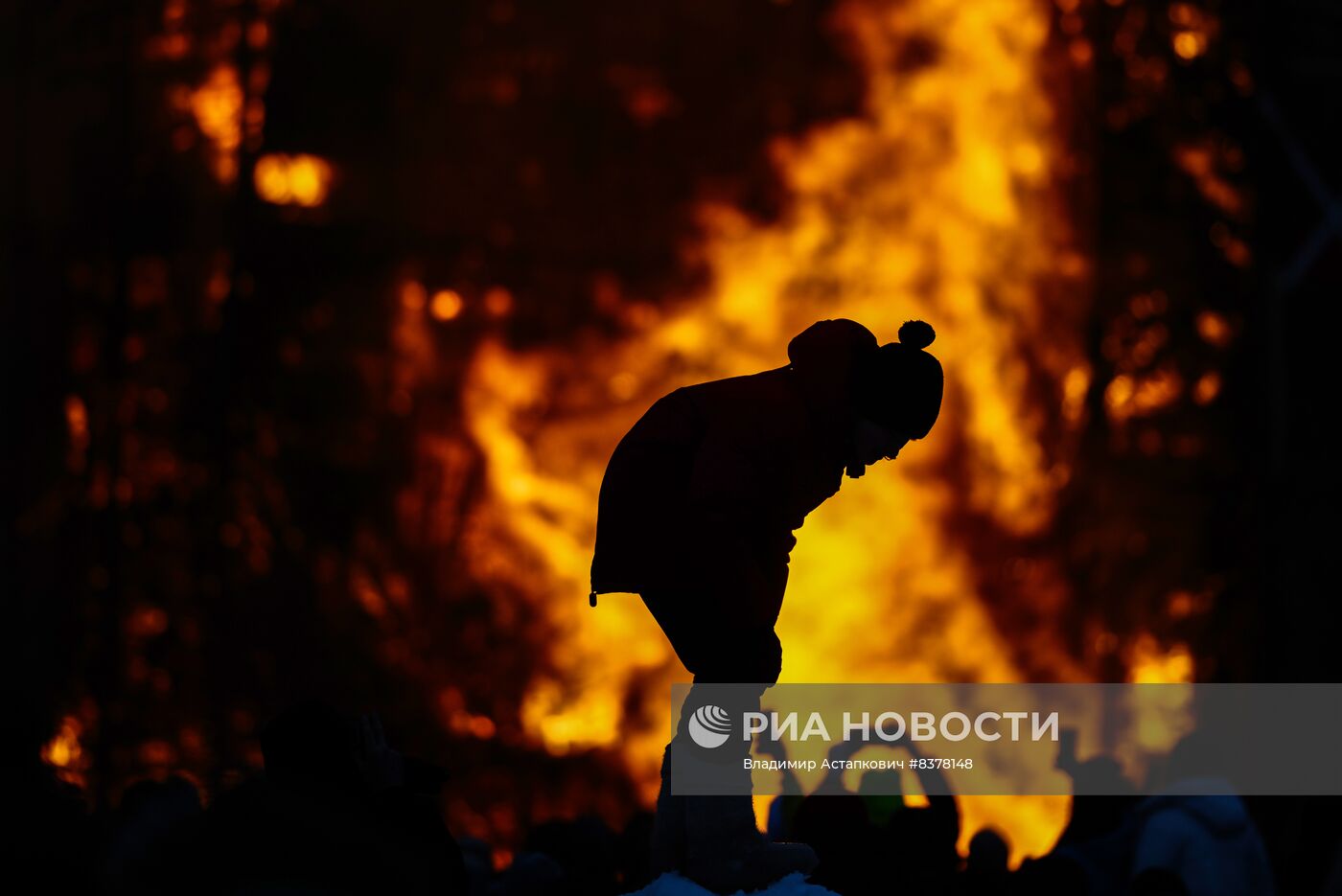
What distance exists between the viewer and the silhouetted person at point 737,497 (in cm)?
219

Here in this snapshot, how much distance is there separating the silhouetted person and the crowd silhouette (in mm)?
162

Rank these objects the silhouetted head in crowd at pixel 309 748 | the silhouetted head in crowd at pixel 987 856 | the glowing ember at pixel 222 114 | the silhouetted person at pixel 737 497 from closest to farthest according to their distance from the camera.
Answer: the silhouetted head in crowd at pixel 309 748 → the silhouetted person at pixel 737 497 → the silhouetted head in crowd at pixel 987 856 → the glowing ember at pixel 222 114

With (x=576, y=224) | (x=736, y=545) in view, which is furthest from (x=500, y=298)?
(x=736, y=545)

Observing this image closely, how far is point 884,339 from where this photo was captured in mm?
5406

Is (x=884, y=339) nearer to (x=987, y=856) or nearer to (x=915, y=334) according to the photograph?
(x=987, y=856)

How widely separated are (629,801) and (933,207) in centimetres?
216

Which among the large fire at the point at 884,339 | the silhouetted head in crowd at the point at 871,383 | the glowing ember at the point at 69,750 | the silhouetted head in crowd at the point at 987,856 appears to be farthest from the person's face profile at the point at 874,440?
the glowing ember at the point at 69,750

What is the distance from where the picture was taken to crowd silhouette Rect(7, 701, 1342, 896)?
5.99 feet

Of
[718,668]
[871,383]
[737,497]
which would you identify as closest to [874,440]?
[871,383]

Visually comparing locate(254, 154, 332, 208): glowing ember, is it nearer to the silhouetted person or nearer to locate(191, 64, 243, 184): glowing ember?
locate(191, 64, 243, 184): glowing ember

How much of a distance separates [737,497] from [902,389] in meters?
0.27

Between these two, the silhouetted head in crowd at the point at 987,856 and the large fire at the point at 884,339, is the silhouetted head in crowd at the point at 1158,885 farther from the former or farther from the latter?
the large fire at the point at 884,339

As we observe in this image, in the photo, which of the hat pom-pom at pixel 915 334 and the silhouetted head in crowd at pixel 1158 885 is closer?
the hat pom-pom at pixel 915 334

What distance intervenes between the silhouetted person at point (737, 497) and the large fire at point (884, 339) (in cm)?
295
